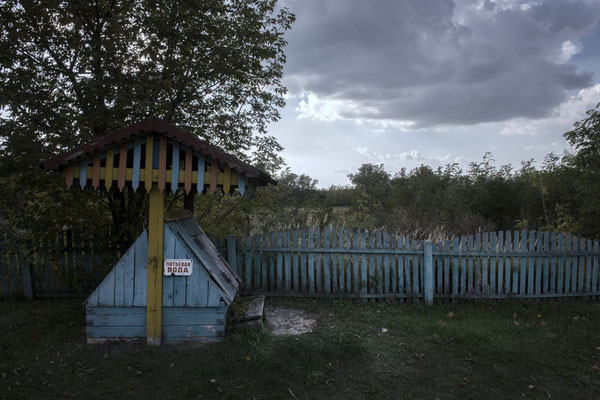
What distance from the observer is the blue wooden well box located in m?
5.02

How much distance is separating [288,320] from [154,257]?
8.07ft

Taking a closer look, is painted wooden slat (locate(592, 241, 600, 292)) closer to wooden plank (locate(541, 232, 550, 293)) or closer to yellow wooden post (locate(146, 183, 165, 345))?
wooden plank (locate(541, 232, 550, 293))

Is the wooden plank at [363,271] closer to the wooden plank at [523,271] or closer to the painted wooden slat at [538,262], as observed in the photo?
the wooden plank at [523,271]

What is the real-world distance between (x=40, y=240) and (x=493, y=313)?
7984mm

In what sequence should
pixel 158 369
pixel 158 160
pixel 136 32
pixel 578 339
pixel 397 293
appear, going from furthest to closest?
pixel 397 293
pixel 136 32
pixel 578 339
pixel 158 160
pixel 158 369

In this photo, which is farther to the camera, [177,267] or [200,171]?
[177,267]

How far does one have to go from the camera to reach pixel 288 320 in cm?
627

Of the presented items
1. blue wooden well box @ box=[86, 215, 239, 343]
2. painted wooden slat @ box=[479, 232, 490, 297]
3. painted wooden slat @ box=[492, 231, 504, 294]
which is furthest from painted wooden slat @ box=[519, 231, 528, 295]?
blue wooden well box @ box=[86, 215, 239, 343]

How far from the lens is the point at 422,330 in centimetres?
585

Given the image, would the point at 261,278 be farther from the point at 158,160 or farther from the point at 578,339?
the point at 578,339

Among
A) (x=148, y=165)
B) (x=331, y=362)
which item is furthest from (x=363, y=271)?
(x=148, y=165)

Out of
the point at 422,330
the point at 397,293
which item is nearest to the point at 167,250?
the point at 422,330

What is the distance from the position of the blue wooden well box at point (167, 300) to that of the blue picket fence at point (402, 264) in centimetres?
231

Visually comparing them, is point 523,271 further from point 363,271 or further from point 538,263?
point 363,271
